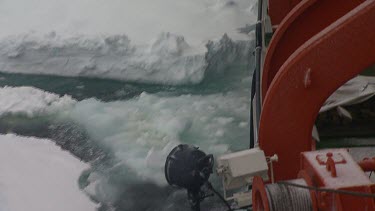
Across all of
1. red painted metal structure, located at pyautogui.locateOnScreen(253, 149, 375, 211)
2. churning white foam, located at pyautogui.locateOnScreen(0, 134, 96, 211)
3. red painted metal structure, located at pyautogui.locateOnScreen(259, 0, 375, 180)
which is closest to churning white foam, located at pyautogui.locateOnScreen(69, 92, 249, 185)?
churning white foam, located at pyautogui.locateOnScreen(0, 134, 96, 211)

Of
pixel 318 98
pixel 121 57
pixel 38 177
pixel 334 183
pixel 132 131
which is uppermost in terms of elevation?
pixel 121 57

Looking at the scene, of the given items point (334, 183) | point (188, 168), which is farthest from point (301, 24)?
point (334, 183)

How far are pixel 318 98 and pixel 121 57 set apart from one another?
2804 millimetres

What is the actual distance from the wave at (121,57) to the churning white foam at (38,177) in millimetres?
959

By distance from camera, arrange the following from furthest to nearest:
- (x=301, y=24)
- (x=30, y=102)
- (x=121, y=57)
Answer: (x=121, y=57), (x=30, y=102), (x=301, y=24)

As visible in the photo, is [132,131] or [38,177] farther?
[132,131]

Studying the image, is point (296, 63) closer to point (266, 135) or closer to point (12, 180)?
point (266, 135)

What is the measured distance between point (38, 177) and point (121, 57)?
1503mm

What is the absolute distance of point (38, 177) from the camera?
10.3 ft

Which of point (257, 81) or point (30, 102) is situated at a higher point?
point (257, 81)

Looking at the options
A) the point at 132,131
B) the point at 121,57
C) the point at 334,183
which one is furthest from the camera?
the point at 121,57

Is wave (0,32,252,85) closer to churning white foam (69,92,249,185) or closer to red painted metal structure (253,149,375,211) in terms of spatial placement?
churning white foam (69,92,249,185)

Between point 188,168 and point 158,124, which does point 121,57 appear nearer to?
point 158,124

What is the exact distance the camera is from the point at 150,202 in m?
2.96
